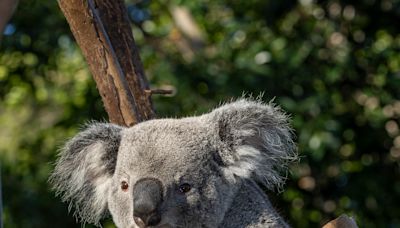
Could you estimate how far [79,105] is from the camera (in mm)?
6453

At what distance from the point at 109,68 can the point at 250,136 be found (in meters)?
0.69

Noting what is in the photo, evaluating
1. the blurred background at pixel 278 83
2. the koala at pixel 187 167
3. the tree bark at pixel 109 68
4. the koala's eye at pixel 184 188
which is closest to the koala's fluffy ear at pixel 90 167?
the koala at pixel 187 167

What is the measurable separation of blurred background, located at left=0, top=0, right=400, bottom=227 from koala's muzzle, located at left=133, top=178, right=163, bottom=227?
2851 millimetres

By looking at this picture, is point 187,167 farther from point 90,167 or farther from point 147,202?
point 90,167

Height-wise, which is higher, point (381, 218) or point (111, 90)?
point (111, 90)

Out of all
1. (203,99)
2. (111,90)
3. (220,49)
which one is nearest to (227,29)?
(220,49)

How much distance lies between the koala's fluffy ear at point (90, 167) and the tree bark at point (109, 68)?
0.55 ft

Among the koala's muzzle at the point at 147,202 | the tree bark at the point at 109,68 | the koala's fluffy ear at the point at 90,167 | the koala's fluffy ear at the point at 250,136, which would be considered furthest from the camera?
the tree bark at the point at 109,68

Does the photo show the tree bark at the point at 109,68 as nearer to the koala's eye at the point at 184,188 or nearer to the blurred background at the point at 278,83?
the koala's eye at the point at 184,188

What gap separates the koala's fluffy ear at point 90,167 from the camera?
11.5 ft

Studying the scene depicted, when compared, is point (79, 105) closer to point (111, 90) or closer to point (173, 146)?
point (111, 90)

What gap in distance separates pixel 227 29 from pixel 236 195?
123 inches

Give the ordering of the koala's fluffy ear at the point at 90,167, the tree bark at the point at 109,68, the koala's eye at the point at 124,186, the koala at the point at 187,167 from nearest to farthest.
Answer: the koala at the point at 187,167, the koala's eye at the point at 124,186, the koala's fluffy ear at the point at 90,167, the tree bark at the point at 109,68

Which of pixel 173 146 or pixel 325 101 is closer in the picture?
pixel 173 146
